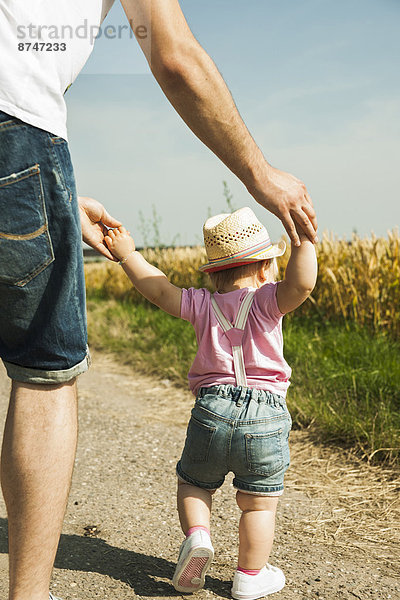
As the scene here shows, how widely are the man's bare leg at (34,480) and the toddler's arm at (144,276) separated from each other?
82 centimetres

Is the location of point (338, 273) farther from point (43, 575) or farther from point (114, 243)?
point (43, 575)

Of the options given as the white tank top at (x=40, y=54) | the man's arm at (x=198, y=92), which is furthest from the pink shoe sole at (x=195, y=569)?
the white tank top at (x=40, y=54)

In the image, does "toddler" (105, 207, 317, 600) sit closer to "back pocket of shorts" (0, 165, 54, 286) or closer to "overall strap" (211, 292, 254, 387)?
"overall strap" (211, 292, 254, 387)

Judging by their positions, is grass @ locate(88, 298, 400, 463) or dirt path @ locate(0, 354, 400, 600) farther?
grass @ locate(88, 298, 400, 463)

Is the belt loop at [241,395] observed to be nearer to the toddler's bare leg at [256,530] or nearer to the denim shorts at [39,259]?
the toddler's bare leg at [256,530]

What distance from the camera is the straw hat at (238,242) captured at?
242cm

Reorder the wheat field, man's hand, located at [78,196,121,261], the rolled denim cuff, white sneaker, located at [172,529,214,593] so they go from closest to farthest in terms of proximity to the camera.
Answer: the rolled denim cuff < white sneaker, located at [172,529,214,593] < man's hand, located at [78,196,121,261] < the wheat field

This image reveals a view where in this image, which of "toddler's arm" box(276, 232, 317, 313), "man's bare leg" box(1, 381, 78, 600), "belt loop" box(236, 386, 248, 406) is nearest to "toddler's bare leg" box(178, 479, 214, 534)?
"belt loop" box(236, 386, 248, 406)

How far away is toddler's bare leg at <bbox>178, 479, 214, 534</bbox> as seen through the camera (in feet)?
7.25

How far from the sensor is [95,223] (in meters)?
2.48

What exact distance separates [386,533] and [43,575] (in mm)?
1675

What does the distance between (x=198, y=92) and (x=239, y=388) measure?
1037 millimetres

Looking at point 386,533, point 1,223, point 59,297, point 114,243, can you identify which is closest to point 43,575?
point 59,297

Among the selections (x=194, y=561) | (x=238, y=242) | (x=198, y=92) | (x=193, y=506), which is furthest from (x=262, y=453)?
(x=198, y=92)
